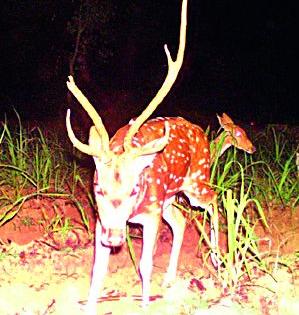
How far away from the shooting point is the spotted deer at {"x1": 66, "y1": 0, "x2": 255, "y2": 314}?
11.2ft

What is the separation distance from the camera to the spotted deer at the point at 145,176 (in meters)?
3.41

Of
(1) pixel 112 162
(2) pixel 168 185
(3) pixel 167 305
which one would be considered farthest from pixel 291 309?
(1) pixel 112 162

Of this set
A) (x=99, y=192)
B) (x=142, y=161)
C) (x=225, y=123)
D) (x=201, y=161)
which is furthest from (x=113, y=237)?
(x=225, y=123)

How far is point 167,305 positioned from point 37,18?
352 inches

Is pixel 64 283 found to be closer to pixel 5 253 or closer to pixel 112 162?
pixel 5 253

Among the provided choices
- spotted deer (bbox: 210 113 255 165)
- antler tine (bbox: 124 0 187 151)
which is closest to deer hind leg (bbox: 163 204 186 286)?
spotted deer (bbox: 210 113 255 165)

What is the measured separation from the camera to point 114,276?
4.51m

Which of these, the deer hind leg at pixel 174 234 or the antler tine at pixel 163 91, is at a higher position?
the antler tine at pixel 163 91

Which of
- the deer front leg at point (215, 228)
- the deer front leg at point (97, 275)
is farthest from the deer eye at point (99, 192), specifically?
the deer front leg at point (215, 228)

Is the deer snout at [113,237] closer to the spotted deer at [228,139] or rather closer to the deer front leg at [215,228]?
the deer front leg at [215,228]

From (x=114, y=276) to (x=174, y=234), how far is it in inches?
23.5

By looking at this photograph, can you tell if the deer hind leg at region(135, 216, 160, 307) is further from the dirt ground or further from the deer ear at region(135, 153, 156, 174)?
the deer ear at region(135, 153, 156, 174)

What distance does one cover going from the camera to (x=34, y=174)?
5.59 m

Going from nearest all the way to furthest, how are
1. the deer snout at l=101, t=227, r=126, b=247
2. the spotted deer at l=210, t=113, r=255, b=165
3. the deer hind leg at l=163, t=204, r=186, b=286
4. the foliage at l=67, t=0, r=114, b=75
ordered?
the deer snout at l=101, t=227, r=126, b=247, the deer hind leg at l=163, t=204, r=186, b=286, the spotted deer at l=210, t=113, r=255, b=165, the foliage at l=67, t=0, r=114, b=75
